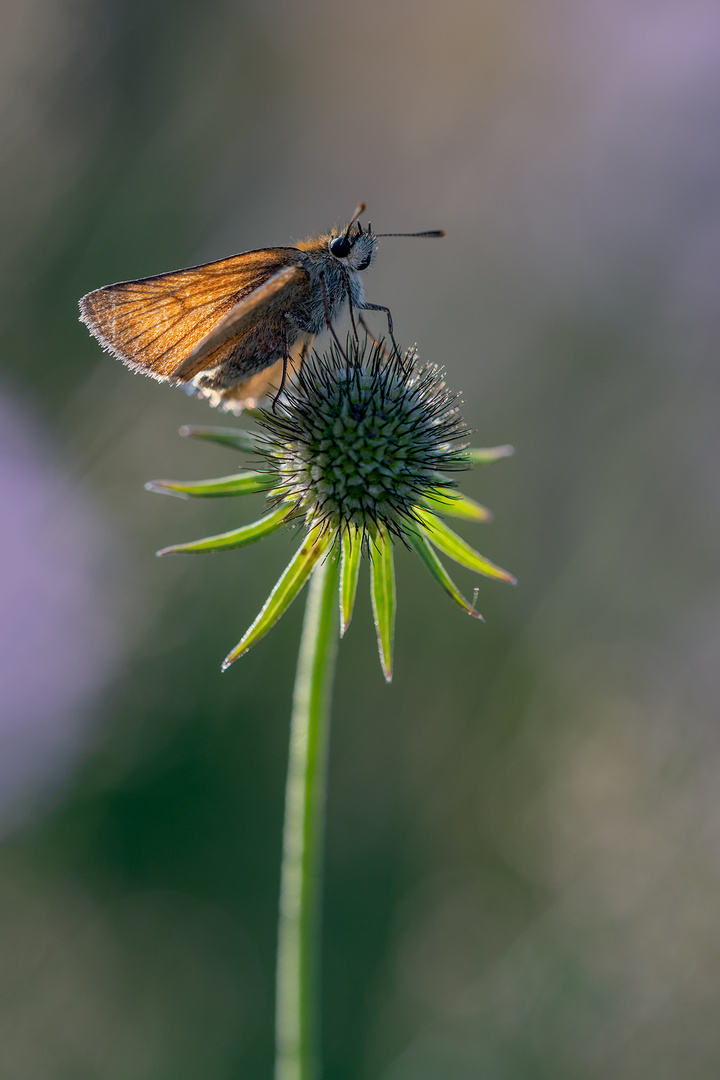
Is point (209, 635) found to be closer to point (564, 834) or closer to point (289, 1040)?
point (564, 834)

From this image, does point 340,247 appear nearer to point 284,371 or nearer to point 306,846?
point 284,371

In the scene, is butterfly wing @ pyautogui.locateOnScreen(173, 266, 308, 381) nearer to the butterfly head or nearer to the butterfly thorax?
the butterfly thorax

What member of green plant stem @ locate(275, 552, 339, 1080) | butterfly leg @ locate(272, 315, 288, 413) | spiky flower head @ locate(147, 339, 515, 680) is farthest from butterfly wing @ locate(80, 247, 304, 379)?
green plant stem @ locate(275, 552, 339, 1080)

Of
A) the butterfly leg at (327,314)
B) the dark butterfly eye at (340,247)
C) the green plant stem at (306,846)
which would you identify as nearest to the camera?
the green plant stem at (306,846)

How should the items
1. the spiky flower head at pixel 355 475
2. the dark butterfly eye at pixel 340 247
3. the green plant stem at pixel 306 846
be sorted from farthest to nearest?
the dark butterfly eye at pixel 340 247 < the spiky flower head at pixel 355 475 < the green plant stem at pixel 306 846

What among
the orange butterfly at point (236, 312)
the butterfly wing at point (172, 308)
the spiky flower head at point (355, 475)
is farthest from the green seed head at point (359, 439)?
the butterfly wing at point (172, 308)

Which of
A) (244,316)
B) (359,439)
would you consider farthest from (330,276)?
(359,439)

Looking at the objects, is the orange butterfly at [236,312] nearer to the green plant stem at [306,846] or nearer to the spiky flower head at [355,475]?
the spiky flower head at [355,475]
